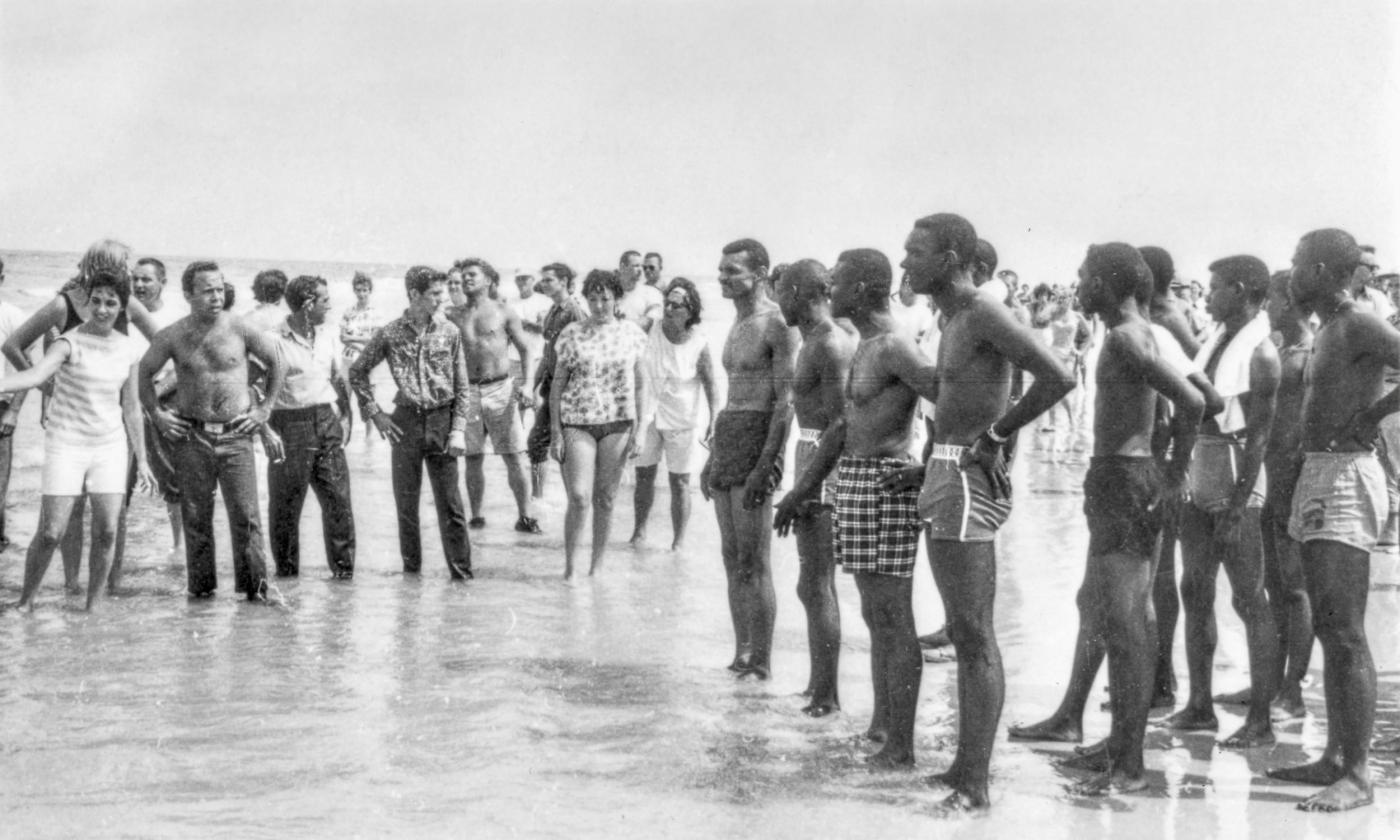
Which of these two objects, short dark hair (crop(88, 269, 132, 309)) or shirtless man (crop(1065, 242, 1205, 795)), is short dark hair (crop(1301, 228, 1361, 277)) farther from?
short dark hair (crop(88, 269, 132, 309))

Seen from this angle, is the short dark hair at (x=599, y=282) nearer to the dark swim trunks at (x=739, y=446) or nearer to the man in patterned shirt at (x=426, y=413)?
the man in patterned shirt at (x=426, y=413)

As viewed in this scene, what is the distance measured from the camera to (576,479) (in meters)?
8.81

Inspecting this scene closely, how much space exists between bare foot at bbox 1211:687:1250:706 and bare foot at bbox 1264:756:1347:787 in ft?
3.63

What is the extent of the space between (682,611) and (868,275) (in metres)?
3.28

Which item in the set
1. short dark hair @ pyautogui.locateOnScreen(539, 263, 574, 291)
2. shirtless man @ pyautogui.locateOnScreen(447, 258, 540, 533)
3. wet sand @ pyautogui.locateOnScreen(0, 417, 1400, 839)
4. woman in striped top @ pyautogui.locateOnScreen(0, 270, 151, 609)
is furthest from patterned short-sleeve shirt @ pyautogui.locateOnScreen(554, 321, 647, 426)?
short dark hair @ pyautogui.locateOnScreen(539, 263, 574, 291)

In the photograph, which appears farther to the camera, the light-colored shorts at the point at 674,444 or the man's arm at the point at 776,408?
the light-colored shorts at the point at 674,444

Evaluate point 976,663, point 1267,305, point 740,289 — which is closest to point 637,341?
point 740,289

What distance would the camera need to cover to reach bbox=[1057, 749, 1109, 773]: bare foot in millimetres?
5195

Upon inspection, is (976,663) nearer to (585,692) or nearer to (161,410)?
(585,692)

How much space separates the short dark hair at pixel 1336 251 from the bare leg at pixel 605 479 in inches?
187

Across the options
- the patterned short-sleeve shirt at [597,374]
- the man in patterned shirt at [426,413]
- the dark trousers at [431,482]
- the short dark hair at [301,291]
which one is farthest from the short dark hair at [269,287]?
the patterned short-sleeve shirt at [597,374]

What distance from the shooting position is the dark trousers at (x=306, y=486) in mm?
8961

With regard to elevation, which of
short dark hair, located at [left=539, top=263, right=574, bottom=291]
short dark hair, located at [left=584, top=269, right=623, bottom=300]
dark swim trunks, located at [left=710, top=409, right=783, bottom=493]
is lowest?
A: dark swim trunks, located at [left=710, top=409, right=783, bottom=493]

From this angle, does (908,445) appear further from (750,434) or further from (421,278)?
(421,278)
